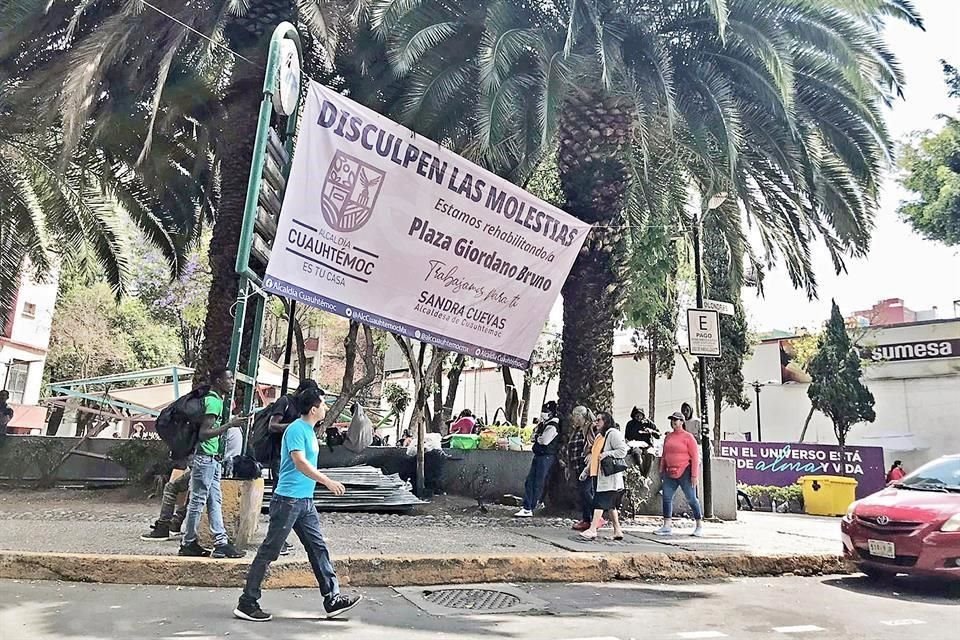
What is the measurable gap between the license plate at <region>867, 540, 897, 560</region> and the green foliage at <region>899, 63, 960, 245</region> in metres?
14.6

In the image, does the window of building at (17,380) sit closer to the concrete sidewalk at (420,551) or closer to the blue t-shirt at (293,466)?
the concrete sidewalk at (420,551)

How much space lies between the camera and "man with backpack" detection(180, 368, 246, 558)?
20.6 feet

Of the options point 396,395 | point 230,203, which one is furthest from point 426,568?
point 396,395

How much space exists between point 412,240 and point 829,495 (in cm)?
1381

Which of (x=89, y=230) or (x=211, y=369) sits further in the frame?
(x=89, y=230)

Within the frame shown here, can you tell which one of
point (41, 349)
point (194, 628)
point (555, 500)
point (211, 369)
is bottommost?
point (194, 628)

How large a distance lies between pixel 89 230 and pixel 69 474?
4.65 m

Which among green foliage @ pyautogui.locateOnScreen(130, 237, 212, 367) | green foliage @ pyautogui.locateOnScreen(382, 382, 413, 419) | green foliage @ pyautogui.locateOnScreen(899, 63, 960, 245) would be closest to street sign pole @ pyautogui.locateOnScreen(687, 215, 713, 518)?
Result: green foliage @ pyautogui.locateOnScreen(899, 63, 960, 245)

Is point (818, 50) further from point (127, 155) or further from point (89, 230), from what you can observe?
point (89, 230)

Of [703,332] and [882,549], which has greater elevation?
[703,332]

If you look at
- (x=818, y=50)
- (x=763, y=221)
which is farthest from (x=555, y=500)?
(x=818, y=50)

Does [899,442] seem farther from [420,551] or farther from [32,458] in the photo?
[32,458]

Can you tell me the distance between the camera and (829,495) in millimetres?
17469

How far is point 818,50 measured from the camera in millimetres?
10539
